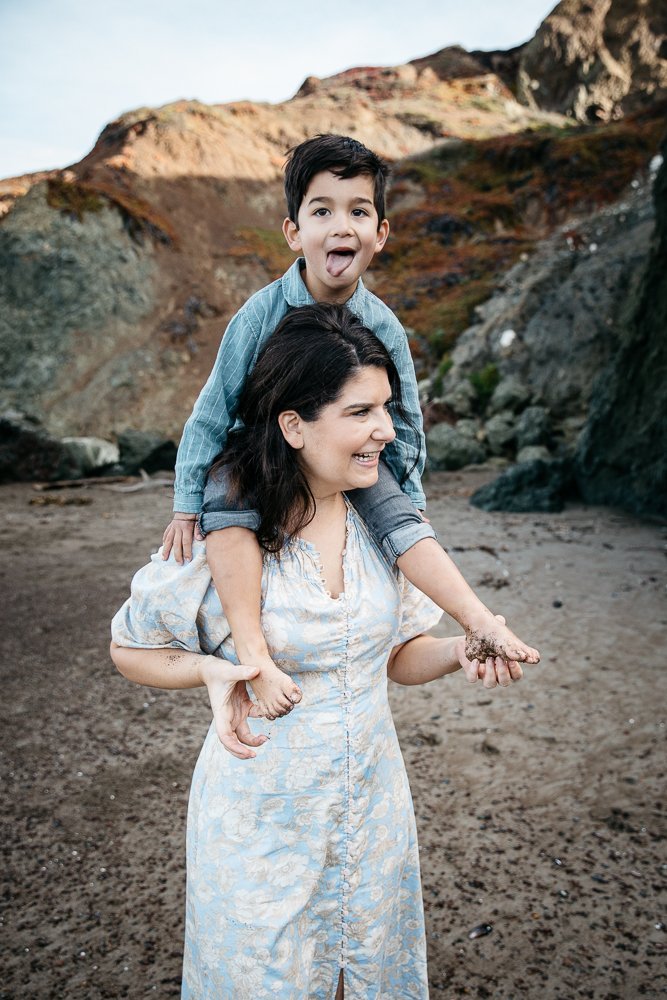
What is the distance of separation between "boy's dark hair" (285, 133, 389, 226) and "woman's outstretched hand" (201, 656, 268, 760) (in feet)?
3.90

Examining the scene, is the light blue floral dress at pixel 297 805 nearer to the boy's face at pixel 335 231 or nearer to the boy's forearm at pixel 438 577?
the boy's forearm at pixel 438 577

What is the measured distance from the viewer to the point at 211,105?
2989 cm

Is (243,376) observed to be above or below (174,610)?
above

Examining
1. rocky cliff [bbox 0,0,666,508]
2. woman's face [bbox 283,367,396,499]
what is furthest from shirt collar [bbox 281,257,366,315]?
rocky cliff [bbox 0,0,666,508]

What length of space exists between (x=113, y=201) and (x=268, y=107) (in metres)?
14.0

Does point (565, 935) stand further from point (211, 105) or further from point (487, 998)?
point (211, 105)

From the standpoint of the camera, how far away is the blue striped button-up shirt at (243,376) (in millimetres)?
1693

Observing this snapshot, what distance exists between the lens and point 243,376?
1.76m

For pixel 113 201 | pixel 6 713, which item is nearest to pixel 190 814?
pixel 6 713

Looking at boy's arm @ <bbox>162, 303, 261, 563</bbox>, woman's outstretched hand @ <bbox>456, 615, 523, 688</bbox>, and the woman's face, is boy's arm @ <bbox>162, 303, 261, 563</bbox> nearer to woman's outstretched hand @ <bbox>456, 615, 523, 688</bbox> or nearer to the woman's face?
the woman's face

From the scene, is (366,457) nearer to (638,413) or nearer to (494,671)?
(494,671)

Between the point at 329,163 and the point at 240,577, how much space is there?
3.40 ft

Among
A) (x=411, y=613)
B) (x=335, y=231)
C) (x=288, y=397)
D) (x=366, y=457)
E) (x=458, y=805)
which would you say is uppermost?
(x=335, y=231)

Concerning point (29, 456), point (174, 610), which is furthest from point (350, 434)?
point (29, 456)
